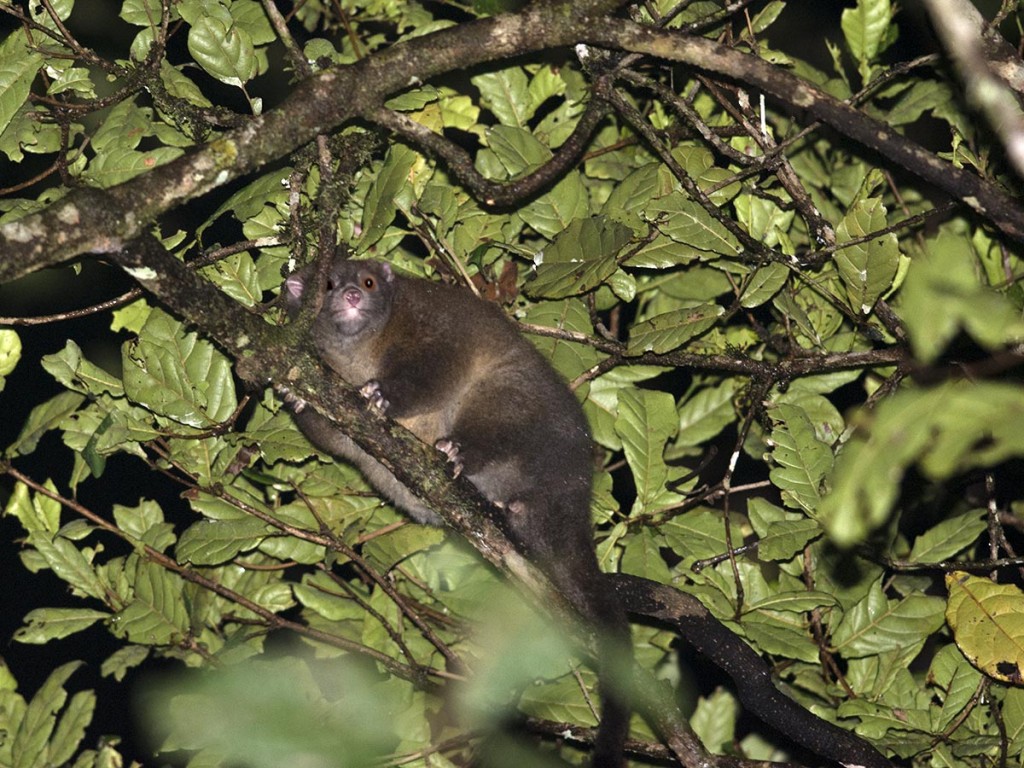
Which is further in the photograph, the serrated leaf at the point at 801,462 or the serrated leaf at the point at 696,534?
the serrated leaf at the point at 696,534

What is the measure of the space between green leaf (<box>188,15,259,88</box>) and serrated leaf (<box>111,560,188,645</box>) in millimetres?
2014

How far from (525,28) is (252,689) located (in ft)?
8.20

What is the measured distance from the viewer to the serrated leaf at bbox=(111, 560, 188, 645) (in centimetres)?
421

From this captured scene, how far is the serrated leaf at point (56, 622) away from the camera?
4213 mm

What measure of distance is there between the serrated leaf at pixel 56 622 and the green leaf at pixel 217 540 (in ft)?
1.73

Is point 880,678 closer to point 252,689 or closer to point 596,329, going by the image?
point 596,329

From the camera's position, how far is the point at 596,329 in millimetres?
4664

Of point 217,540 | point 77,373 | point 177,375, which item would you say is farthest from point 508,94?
point 217,540

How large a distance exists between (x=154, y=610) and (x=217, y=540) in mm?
456

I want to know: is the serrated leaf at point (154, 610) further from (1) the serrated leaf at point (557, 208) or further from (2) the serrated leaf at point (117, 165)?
(1) the serrated leaf at point (557, 208)

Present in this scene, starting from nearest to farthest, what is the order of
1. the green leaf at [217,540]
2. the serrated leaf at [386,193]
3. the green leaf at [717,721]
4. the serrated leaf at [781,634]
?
the serrated leaf at [781,634]
the serrated leaf at [386,193]
the green leaf at [217,540]
the green leaf at [717,721]

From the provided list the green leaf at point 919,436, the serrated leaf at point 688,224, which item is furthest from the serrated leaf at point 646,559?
the green leaf at point 919,436

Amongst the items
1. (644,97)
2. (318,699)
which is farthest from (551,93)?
(318,699)

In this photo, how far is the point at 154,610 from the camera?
167 inches
